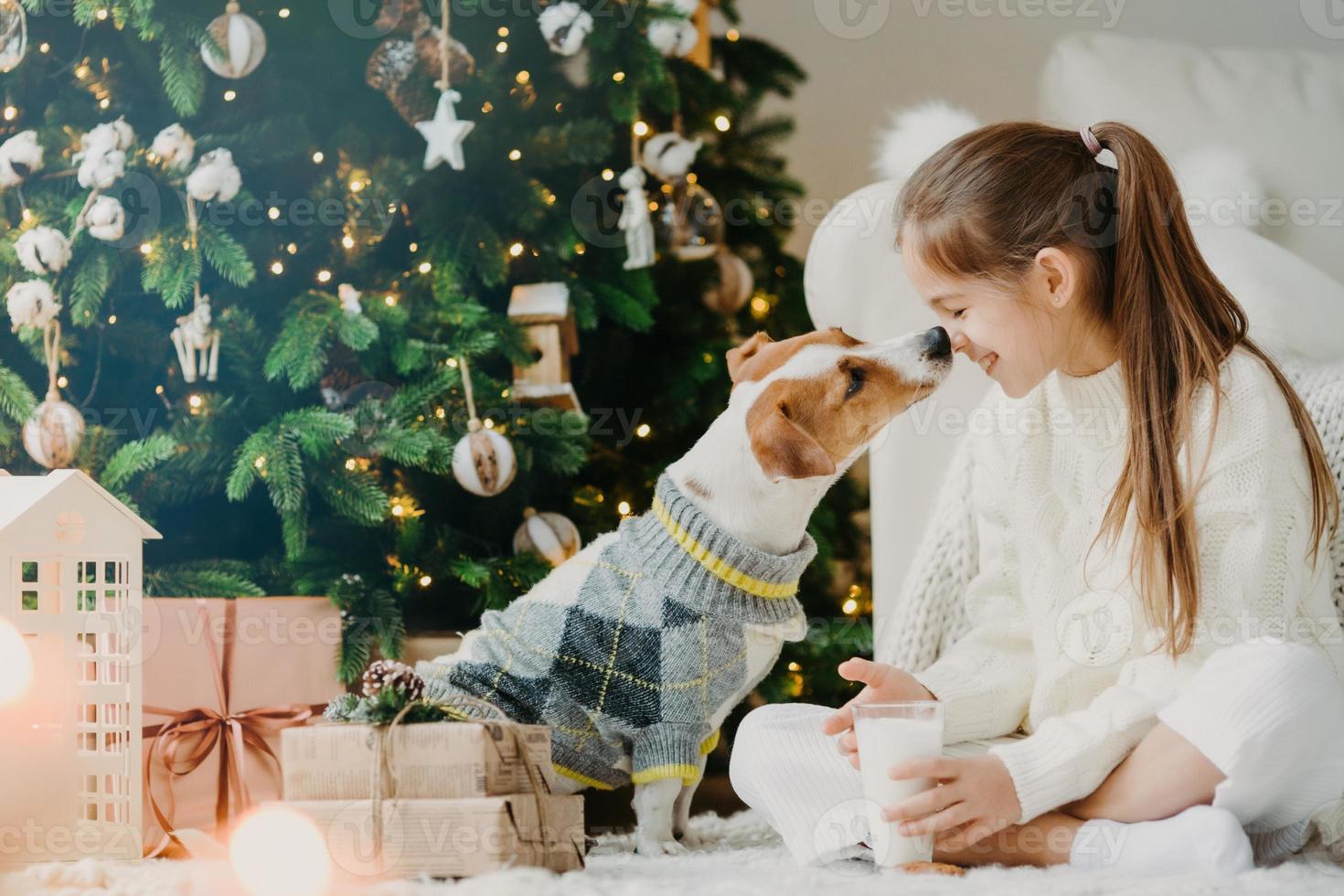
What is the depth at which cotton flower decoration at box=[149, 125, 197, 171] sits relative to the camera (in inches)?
70.0

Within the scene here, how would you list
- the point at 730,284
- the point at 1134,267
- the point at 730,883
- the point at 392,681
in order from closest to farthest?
the point at 730,883, the point at 392,681, the point at 1134,267, the point at 730,284

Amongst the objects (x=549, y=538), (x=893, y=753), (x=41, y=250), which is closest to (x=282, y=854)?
(x=893, y=753)

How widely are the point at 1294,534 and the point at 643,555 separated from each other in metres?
0.62

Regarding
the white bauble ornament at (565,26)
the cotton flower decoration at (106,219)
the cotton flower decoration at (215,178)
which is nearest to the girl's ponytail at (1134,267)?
the white bauble ornament at (565,26)

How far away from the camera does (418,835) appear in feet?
3.16

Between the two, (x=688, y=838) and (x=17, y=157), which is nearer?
(x=688, y=838)

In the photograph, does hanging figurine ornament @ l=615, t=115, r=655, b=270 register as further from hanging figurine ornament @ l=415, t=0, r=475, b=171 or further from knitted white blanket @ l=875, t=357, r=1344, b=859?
knitted white blanket @ l=875, t=357, r=1344, b=859

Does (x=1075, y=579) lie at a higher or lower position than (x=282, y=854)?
higher

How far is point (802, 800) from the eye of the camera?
115 centimetres

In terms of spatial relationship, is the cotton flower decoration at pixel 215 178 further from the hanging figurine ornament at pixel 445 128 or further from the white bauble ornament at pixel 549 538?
the white bauble ornament at pixel 549 538

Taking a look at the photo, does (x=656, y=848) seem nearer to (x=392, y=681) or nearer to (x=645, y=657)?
(x=645, y=657)

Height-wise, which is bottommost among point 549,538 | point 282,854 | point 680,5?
point 282,854

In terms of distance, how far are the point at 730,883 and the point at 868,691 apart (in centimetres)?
25

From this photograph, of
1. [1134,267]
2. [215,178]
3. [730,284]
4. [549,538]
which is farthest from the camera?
[730,284]
